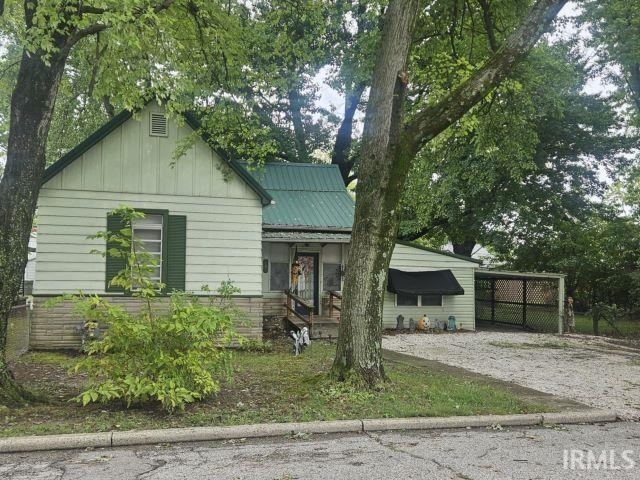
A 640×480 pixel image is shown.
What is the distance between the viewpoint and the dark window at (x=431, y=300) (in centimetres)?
1995

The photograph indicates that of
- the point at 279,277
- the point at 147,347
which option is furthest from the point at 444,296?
the point at 147,347

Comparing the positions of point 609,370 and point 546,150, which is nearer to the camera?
point 609,370

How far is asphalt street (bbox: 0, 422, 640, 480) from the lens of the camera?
488 cm

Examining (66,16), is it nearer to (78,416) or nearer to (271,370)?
(78,416)

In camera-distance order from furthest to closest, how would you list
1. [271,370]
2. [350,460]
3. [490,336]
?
[490,336], [271,370], [350,460]

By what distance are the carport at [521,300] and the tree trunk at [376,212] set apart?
1351 centimetres

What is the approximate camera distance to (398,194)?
26.1 feet

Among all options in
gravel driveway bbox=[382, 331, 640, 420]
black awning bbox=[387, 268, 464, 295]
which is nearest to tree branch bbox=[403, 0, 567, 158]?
gravel driveway bbox=[382, 331, 640, 420]

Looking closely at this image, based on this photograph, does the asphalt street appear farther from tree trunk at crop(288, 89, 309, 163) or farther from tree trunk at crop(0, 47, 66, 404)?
tree trunk at crop(288, 89, 309, 163)

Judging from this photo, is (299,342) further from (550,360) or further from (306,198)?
(306,198)

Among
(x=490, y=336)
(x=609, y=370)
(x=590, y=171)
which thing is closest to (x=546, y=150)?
(x=590, y=171)

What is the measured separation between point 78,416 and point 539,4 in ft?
26.5

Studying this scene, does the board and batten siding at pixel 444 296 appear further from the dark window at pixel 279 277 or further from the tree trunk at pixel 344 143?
the tree trunk at pixel 344 143

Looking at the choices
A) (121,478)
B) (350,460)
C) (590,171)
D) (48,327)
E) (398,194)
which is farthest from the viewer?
(590,171)
